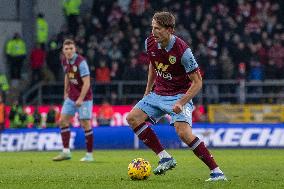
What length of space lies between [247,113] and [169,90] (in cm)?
1651

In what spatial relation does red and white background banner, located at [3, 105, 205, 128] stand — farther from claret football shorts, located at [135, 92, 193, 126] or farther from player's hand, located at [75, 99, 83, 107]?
claret football shorts, located at [135, 92, 193, 126]

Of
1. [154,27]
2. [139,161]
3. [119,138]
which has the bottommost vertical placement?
[119,138]

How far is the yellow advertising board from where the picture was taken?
2791 centimetres

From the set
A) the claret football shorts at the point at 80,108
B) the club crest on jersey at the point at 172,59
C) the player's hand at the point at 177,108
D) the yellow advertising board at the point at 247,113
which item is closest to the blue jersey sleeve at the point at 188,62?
the club crest on jersey at the point at 172,59

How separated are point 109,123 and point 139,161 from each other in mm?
16862

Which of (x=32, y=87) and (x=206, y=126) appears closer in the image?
(x=206, y=126)

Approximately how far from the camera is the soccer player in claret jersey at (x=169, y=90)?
11328mm

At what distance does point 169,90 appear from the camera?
11.9 metres

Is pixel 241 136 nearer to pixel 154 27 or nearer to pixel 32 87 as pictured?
pixel 32 87

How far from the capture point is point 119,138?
25.2 metres

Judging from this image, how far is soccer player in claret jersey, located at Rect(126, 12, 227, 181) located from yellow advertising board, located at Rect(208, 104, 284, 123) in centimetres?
1598

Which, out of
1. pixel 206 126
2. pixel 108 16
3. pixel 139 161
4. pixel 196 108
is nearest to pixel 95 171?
pixel 139 161

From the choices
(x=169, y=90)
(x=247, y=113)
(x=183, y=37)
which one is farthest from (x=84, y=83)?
(x=183, y=37)

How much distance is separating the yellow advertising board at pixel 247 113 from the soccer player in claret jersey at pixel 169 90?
15980 millimetres
